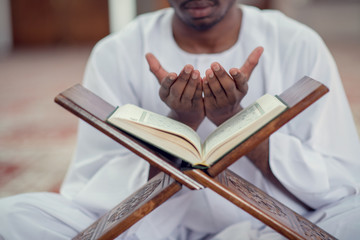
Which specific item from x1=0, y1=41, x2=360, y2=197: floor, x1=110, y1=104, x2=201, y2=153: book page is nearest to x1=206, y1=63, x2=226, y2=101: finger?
x1=110, y1=104, x2=201, y2=153: book page

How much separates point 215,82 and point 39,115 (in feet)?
12.9

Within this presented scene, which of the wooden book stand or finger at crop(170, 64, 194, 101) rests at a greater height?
finger at crop(170, 64, 194, 101)

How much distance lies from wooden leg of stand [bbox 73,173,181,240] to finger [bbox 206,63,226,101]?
25 cm

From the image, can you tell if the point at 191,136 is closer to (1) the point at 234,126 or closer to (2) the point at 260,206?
(1) the point at 234,126

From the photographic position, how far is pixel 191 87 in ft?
4.07

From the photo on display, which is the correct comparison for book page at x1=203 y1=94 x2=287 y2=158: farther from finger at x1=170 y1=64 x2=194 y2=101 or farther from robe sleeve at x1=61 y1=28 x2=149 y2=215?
robe sleeve at x1=61 y1=28 x2=149 y2=215

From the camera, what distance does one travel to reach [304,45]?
1.78 m

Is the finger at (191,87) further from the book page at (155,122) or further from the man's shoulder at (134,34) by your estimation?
the man's shoulder at (134,34)

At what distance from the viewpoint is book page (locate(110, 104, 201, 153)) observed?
3.69 feet

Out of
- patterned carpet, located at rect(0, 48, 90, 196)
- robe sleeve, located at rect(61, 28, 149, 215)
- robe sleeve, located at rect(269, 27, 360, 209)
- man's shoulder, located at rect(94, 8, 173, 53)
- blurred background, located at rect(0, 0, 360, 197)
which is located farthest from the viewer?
blurred background, located at rect(0, 0, 360, 197)

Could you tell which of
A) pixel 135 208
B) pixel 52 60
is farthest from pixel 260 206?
pixel 52 60

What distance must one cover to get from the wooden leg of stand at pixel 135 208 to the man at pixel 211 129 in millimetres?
206

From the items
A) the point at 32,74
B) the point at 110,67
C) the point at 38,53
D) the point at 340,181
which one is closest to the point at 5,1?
the point at 38,53

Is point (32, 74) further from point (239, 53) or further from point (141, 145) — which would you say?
point (141, 145)
